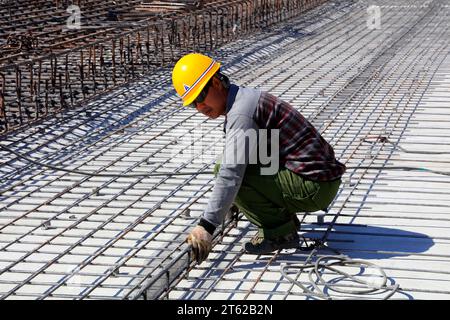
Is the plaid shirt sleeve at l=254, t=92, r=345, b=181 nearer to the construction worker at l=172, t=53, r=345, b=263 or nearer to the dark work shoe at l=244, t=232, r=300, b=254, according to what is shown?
the construction worker at l=172, t=53, r=345, b=263

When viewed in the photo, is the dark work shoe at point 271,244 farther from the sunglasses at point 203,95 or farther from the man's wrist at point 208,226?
the sunglasses at point 203,95

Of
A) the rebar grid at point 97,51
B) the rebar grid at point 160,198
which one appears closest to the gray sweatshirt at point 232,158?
the rebar grid at point 160,198

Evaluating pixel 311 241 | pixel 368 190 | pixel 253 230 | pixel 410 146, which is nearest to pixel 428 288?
pixel 311 241

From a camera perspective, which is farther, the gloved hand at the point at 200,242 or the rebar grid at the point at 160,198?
the rebar grid at the point at 160,198

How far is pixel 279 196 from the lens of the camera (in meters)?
4.16

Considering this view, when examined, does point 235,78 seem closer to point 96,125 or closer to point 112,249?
point 96,125

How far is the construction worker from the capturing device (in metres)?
3.92

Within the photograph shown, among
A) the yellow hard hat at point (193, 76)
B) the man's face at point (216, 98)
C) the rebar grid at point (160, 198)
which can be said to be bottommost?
the rebar grid at point (160, 198)

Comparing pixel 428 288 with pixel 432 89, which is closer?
pixel 428 288

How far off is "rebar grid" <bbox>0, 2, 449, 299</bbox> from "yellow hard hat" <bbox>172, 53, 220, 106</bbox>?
2.88 ft

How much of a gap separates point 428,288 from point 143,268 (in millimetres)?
1482

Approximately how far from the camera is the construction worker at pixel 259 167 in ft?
12.9

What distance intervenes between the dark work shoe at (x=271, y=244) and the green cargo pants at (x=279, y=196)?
4 cm

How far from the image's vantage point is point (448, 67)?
1018 centimetres
